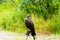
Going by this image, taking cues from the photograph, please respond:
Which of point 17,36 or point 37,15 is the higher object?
point 37,15

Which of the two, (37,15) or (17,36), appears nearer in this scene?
(17,36)

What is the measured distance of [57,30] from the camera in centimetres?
1820

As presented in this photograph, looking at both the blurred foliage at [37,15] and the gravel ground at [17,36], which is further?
the blurred foliage at [37,15]

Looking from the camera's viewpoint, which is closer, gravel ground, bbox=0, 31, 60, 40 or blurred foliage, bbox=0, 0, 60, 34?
gravel ground, bbox=0, 31, 60, 40

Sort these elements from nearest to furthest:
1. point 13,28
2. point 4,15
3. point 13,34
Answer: point 13,34 → point 13,28 → point 4,15

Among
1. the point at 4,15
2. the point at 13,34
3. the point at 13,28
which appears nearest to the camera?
the point at 13,34

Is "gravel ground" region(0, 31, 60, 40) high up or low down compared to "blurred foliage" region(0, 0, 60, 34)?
down

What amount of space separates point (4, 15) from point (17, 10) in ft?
4.37

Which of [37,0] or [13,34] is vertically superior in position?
[37,0]

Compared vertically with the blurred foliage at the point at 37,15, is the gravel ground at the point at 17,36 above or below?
below

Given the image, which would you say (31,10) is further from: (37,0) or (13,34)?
(13,34)

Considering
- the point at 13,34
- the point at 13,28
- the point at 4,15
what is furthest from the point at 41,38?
the point at 4,15

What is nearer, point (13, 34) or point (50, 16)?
point (13, 34)

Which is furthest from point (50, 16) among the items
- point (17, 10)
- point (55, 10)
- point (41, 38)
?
point (41, 38)
